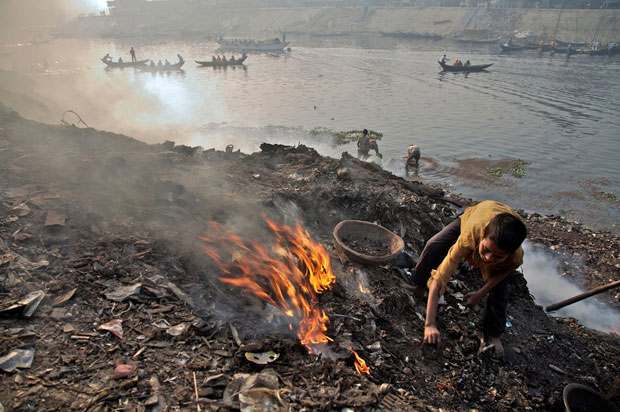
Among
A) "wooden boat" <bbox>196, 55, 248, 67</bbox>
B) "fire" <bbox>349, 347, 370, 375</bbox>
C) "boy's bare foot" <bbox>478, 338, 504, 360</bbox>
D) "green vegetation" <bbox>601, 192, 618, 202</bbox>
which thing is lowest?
"green vegetation" <bbox>601, 192, 618, 202</bbox>

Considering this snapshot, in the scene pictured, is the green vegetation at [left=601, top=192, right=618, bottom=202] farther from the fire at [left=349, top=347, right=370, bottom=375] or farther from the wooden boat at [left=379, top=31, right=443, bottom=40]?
the wooden boat at [left=379, top=31, right=443, bottom=40]

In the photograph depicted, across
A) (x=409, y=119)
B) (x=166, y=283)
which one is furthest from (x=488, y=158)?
(x=166, y=283)

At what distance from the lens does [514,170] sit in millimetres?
13508

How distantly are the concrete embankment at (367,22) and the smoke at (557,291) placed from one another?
181 feet

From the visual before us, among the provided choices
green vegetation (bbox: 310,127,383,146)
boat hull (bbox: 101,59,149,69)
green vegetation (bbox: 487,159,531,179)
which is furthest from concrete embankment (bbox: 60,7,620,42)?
green vegetation (bbox: 487,159,531,179)

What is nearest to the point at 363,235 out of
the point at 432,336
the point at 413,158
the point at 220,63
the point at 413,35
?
the point at 432,336

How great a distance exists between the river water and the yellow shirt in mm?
8329

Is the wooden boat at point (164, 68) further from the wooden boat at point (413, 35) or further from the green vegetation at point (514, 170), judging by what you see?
the wooden boat at point (413, 35)

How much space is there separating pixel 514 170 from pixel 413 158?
4.08 m

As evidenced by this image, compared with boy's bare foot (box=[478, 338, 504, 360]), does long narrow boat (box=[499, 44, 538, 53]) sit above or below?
above

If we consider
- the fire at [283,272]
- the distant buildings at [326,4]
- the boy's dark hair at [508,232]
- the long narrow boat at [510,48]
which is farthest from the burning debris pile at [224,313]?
the distant buildings at [326,4]

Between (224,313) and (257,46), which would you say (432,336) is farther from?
(257,46)

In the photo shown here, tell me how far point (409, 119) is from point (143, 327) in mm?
19458

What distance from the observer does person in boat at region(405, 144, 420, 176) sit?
12914mm
